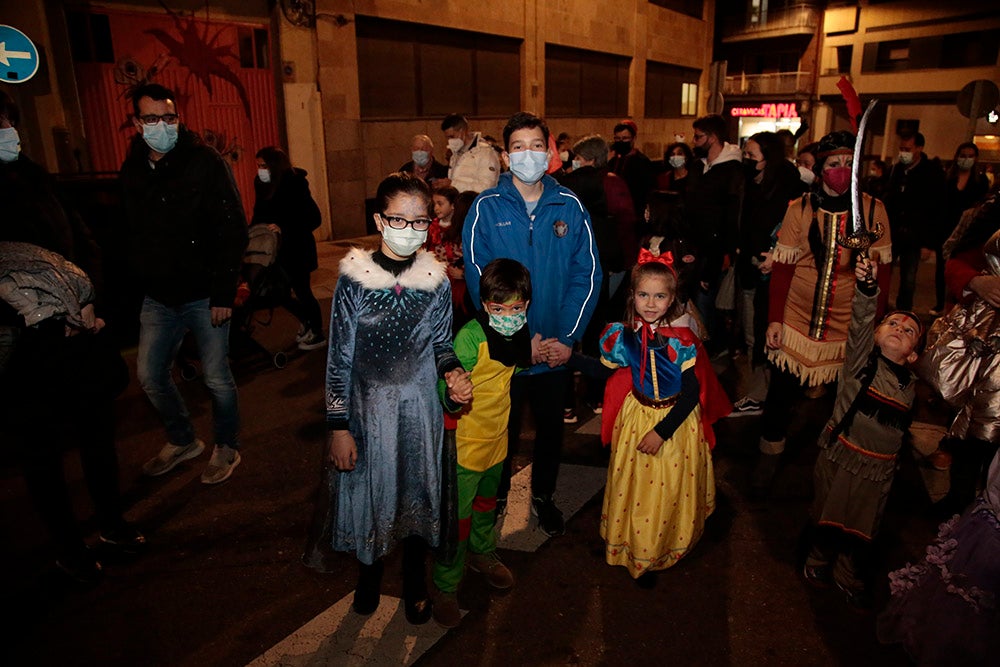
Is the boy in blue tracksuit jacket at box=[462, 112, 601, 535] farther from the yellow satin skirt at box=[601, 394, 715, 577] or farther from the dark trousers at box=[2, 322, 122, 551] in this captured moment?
the dark trousers at box=[2, 322, 122, 551]

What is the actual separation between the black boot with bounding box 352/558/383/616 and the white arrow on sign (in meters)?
8.30

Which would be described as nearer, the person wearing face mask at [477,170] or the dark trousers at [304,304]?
the person wearing face mask at [477,170]

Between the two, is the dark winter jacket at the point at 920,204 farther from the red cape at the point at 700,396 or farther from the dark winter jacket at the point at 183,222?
the dark winter jacket at the point at 183,222


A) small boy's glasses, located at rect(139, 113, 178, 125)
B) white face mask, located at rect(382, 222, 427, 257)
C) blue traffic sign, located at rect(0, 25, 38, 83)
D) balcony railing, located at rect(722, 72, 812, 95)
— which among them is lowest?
white face mask, located at rect(382, 222, 427, 257)

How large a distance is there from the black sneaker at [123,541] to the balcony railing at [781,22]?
42.2 metres

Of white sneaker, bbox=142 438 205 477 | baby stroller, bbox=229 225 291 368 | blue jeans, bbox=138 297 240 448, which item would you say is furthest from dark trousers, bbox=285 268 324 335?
blue jeans, bbox=138 297 240 448

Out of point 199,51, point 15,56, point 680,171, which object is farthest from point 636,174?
point 199,51

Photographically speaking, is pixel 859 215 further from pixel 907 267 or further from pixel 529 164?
pixel 907 267

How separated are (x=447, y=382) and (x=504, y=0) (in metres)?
16.7

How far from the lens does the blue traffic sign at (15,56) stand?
26.1 feet

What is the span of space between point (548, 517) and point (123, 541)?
233cm

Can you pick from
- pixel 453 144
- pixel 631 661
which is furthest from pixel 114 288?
pixel 631 661

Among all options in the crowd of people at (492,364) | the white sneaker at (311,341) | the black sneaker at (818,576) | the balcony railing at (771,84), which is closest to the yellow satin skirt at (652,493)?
the crowd of people at (492,364)

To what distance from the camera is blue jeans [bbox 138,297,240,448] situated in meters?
4.22
